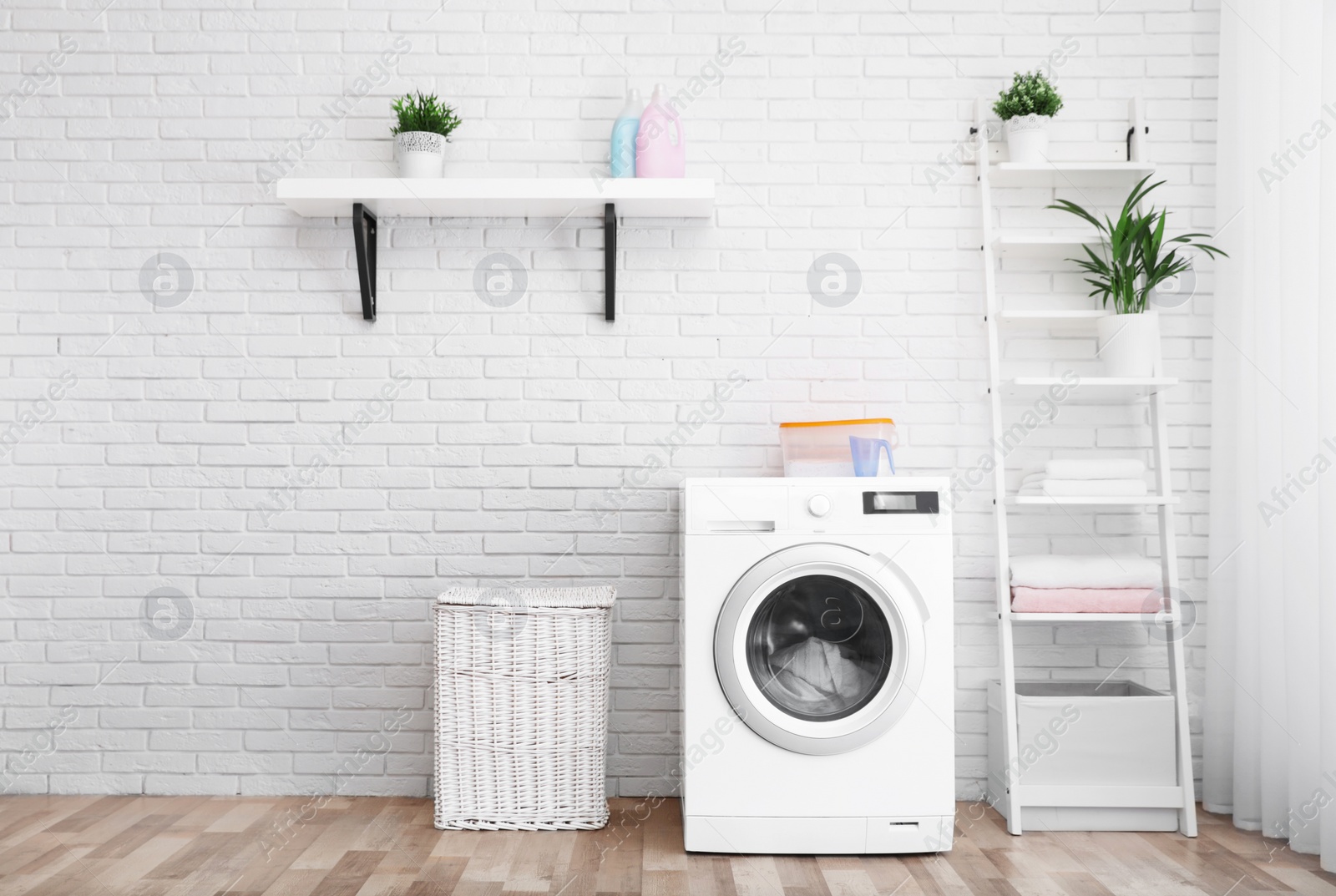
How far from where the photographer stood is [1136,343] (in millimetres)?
2404

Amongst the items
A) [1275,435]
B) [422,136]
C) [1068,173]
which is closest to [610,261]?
[422,136]

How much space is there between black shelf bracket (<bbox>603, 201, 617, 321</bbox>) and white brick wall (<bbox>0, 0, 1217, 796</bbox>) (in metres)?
0.05

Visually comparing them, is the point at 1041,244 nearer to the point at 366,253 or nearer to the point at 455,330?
the point at 455,330

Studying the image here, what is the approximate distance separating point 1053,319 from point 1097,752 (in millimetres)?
1127

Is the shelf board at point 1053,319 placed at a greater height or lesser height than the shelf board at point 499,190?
lesser

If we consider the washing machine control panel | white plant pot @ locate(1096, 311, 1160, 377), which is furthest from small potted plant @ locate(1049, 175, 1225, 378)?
the washing machine control panel

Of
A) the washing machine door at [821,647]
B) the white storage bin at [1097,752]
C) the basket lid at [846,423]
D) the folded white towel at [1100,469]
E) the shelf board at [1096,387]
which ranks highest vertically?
the shelf board at [1096,387]

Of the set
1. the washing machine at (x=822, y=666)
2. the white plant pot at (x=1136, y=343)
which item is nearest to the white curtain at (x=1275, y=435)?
the white plant pot at (x=1136, y=343)

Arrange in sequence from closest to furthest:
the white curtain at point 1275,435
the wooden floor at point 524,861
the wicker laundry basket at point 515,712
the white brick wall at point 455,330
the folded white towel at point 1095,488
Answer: the wooden floor at point 524,861
the white curtain at point 1275,435
the wicker laundry basket at point 515,712
the folded white towel at point 1095,488
the white brick wall at point 455,330

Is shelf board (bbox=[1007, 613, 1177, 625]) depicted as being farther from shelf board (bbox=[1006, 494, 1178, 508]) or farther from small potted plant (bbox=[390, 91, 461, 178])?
small potted plant (bbox=[390, 91, 461, 178])

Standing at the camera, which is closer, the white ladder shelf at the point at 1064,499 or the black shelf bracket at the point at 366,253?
the white ladder shelf at the point at 1064,499

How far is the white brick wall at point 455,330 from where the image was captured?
257cm

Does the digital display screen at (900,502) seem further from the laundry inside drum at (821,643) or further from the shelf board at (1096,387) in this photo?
the shelf board at (1096,387)

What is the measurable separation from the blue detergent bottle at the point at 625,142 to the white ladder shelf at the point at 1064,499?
0.96m
